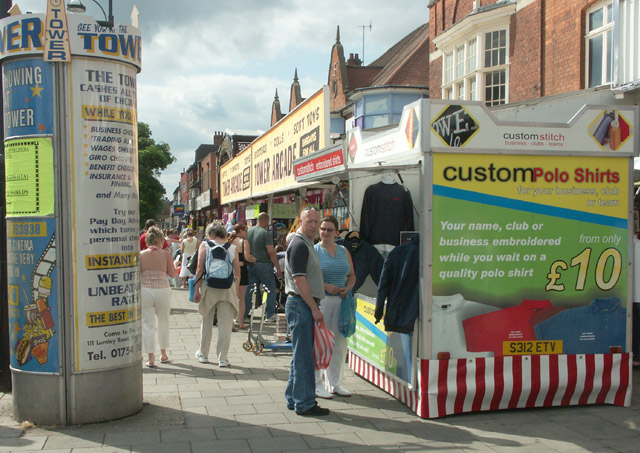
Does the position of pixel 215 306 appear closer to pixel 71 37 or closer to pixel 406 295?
pixel 406 295

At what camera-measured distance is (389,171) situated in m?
7.08

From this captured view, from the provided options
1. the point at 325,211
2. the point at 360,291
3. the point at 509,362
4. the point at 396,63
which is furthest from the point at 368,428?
the point at 396,63

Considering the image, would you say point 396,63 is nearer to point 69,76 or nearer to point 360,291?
point 360,291

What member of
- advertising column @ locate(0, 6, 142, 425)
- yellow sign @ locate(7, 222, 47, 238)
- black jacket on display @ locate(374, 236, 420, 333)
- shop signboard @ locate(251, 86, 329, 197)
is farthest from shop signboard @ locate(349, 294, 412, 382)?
shop signboard @ locate(251, 86, 329, 197)

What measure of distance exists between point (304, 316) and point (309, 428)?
38.4 inches

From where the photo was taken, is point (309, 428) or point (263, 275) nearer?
point (309, 428)

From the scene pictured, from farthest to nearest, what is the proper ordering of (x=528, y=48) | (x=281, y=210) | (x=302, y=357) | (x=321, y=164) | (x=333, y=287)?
(x=281, y=210), (x=528, y=48), (x=321, y=164), (x=333, y=287), (x=302, y=357)

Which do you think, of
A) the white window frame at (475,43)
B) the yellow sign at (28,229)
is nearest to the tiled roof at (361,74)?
the white window frame at (475,43)

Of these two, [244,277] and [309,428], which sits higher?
[244,277]

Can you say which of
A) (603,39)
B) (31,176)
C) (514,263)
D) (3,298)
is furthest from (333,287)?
(603,39)

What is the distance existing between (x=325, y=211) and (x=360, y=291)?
12.5 ft

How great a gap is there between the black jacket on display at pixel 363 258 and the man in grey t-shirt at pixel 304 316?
1214 mm

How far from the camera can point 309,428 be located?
17.4 feet

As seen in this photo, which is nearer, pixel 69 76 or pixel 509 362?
pixel 69 76
